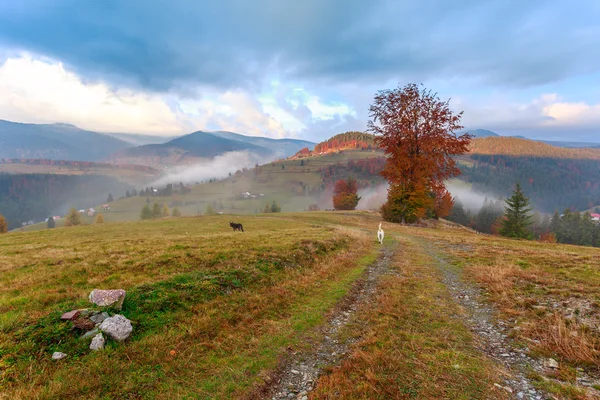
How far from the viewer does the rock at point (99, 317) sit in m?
7.52

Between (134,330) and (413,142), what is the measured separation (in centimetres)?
3841

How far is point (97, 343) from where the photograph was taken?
682cm

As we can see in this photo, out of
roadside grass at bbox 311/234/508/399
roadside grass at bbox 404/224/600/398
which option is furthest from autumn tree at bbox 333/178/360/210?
roadside grass at bbox 311/234/508/399

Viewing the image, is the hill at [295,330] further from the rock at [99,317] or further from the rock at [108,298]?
the rock at [108,298]

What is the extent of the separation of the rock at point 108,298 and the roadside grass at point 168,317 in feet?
1.12

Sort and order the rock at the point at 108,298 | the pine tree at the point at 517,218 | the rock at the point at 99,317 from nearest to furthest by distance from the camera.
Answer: the rock at the point at 99,317 → the rock at the point at 108,298 → the pine tree at the point at 517,218

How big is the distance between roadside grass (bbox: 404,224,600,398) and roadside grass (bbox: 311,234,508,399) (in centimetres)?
145

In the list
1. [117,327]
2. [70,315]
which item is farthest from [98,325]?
[70,315]

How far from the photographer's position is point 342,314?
390 inches

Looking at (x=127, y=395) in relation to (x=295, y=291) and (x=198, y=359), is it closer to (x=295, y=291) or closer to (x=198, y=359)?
(x=198, y=359)

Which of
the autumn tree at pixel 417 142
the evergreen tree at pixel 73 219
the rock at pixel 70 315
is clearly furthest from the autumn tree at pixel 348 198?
the evergreen tree at pixel 73 219

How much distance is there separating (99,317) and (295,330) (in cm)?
574

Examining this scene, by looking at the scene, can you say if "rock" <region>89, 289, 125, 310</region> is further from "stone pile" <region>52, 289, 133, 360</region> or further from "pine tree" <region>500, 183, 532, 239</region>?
"pine tree" <region>500, 183, 532, 239</region>

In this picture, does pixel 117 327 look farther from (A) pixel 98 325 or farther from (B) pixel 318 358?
(B) pixel 318 358
